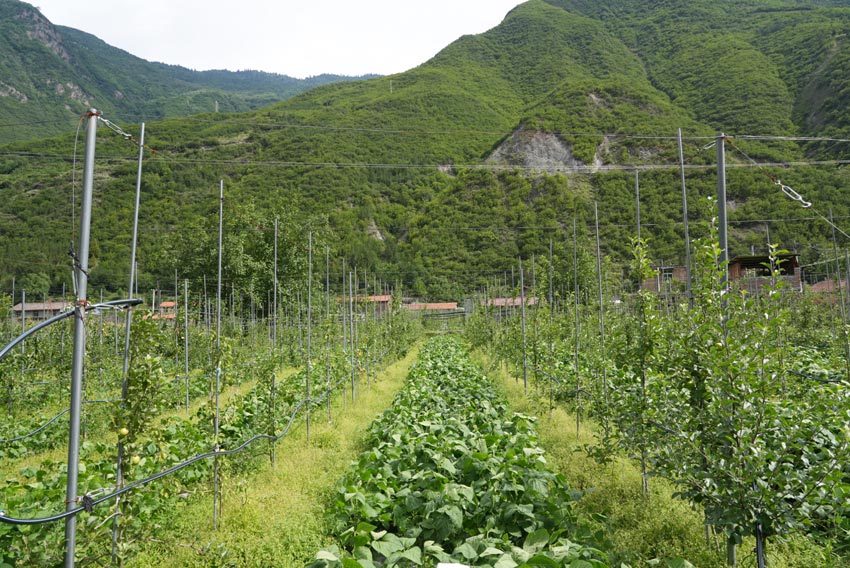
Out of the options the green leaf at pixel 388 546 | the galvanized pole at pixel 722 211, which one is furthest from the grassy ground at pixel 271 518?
the galvanized pole at pixel 722 211

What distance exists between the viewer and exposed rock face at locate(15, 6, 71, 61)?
131m

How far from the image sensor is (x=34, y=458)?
9617 mm

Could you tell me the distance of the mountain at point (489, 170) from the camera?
39969mm

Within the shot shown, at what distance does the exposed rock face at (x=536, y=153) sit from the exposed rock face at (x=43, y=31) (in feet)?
404

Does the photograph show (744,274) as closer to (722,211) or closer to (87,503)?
(722,211)

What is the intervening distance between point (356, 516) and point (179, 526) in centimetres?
222

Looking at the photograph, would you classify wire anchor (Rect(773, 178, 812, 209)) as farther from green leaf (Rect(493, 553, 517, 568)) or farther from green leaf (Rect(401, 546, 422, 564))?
green leaf (Rect(401, 546, 422, 564))

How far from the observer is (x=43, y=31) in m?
135

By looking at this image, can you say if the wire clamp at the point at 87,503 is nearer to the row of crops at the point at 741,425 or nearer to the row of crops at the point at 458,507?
the row of crops at the point at 458,507

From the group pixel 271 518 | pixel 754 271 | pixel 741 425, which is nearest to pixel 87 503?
pixel 271 518

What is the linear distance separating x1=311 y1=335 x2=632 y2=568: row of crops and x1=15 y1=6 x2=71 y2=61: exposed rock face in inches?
6419

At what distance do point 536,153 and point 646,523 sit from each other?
68522 millimetres

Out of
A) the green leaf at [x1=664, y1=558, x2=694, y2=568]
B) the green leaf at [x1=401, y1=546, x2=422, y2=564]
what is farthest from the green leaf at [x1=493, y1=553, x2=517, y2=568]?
the green leaf at [x1=664, y1=558, x2=694, y2=568]

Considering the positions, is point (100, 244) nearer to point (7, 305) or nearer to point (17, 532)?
point (7, 305)
